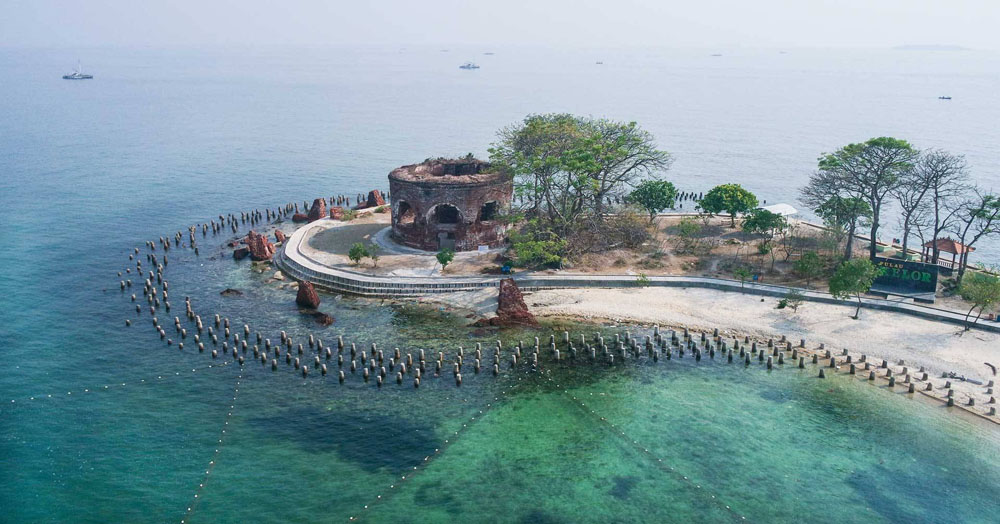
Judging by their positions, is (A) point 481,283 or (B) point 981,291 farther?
(A) point 481,283

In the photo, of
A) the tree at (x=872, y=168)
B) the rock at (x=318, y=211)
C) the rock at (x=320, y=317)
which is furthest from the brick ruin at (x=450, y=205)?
the tree at (x=872, y=168)

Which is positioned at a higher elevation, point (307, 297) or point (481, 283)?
point (481, 283)

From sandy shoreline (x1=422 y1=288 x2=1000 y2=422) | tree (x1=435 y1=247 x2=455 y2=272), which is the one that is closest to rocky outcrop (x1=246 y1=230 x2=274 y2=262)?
tree (x1=435 y1=247 x2=455 y2=272)

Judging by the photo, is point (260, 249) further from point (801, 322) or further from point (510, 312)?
point (801, 322)

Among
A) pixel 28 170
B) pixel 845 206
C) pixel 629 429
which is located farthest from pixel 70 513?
pixel 28 170

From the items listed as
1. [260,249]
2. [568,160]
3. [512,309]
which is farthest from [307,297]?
[568,160]

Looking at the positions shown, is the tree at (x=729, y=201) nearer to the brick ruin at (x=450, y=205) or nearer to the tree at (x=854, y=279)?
the tree at (x=854, y=279)
